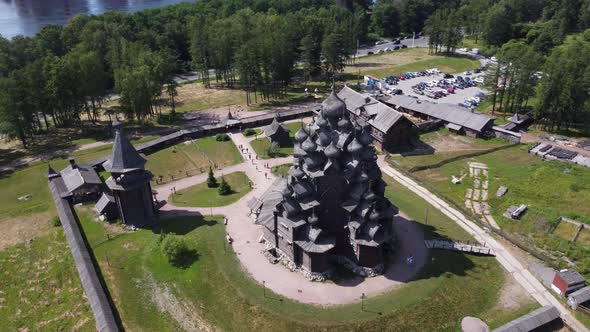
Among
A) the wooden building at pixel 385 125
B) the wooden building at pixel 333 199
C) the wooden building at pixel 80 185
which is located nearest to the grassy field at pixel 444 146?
the wooden building at pixel 385 125

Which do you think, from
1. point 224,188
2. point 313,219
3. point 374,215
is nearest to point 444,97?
point 224,188

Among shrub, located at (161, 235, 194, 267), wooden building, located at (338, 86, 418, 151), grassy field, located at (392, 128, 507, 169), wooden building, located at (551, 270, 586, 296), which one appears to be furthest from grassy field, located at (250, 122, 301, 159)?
wooden building, located at (551, 270, 586, 296)

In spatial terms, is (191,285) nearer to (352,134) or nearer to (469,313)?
(352,134)

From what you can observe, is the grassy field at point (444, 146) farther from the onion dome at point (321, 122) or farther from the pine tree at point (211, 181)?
the pine tree at point (211, 181)

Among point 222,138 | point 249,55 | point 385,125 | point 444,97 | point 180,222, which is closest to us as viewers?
point 180,222

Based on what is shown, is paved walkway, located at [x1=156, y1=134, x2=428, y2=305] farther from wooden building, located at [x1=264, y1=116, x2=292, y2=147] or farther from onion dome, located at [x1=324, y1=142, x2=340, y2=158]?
wooden building, located at [x1=264, y1=116, x2=292, y2=147]

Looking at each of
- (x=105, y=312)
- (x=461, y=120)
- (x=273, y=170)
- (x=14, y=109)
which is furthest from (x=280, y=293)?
(x=14, y=109)

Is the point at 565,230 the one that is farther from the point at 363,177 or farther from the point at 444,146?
the point at 444,146

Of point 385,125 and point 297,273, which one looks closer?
point 297,273
